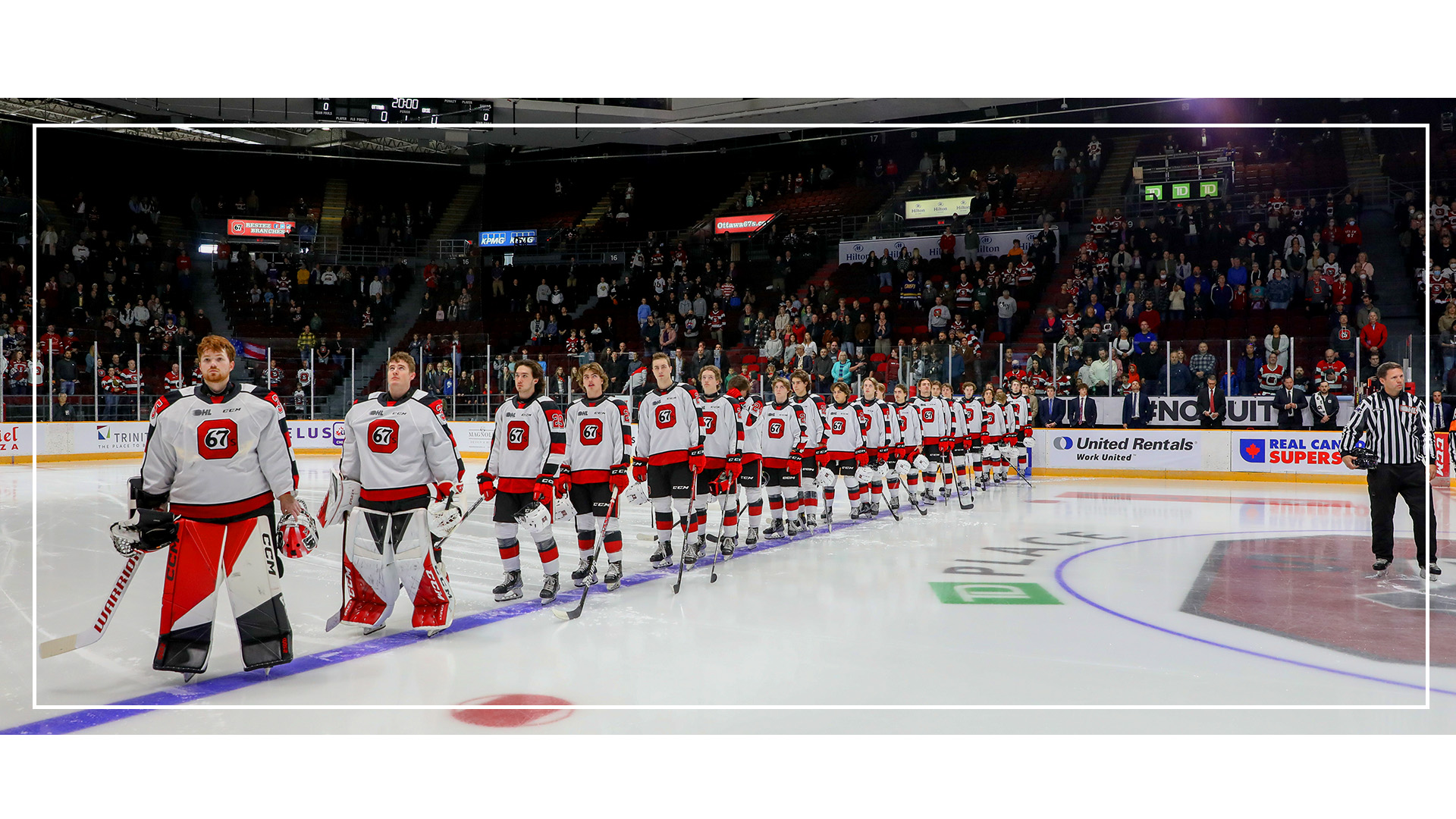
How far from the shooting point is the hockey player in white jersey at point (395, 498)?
15.5 ft

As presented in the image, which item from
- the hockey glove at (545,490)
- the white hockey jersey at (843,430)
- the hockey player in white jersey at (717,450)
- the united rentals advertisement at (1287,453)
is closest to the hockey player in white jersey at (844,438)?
the white hockey jersey at (843,430)

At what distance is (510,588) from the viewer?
5.80 m

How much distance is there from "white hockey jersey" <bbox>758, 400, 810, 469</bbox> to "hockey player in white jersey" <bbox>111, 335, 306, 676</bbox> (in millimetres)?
5024

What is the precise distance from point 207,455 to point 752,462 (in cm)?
469

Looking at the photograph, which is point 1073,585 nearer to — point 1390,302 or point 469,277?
point 1390,302

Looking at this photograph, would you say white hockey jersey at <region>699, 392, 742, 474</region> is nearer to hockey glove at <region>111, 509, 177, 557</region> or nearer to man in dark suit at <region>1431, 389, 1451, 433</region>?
hockey glove at <region>111, 509, 177, 557</region>

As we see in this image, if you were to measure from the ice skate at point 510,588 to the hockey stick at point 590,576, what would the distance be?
400 millimetres

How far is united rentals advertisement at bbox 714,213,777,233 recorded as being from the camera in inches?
792

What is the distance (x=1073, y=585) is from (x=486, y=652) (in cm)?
381

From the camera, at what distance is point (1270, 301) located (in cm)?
1275

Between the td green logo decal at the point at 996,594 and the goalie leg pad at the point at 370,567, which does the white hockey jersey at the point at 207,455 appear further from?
the td green logo decal at the point at 996,594

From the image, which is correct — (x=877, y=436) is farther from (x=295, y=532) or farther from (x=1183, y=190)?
(x=1183, y=190)

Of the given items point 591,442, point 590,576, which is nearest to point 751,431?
point 591,442

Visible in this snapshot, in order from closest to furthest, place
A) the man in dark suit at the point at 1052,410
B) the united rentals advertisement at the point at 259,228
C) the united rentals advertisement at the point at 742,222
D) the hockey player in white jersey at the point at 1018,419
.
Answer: the united rentals advertisement at the point at 259,228, the hockey player in white jersey at the point at 1018,419, the man in dark suit at the point at 1052,410, the united rentals advertisement at the point at 742,222
